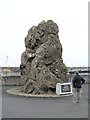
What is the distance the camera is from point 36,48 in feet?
99.7

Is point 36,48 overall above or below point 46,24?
below

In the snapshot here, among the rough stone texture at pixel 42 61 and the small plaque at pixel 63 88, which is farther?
the rough stone texture at pixel 42 61

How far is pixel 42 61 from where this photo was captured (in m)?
28.3

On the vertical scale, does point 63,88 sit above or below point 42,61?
below

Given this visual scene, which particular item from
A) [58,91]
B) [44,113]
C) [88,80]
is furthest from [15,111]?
[88,80]

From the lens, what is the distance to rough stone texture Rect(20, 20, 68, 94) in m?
27.2

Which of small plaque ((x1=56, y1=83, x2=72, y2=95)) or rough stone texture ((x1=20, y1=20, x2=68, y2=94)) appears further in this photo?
rough stone texture ((x1=20, y1=20, x2=68, y2=94))

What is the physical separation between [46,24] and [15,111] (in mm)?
15025

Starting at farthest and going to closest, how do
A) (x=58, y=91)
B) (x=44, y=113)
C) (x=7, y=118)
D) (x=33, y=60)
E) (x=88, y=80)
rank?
(x=88, y=80), (x=33, y=60), (x=58, y=91), (x=44, y=113), (x=7, y=118)

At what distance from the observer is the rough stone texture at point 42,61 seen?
89.4ft

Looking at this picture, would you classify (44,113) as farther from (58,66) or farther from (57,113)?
(58,66)

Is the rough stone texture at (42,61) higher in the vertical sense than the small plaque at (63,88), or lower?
higher

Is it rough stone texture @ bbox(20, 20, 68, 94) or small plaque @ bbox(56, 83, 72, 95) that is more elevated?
rough stone texture @ bbox(20, 20, 68, 94)

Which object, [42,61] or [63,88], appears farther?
[42,61]
